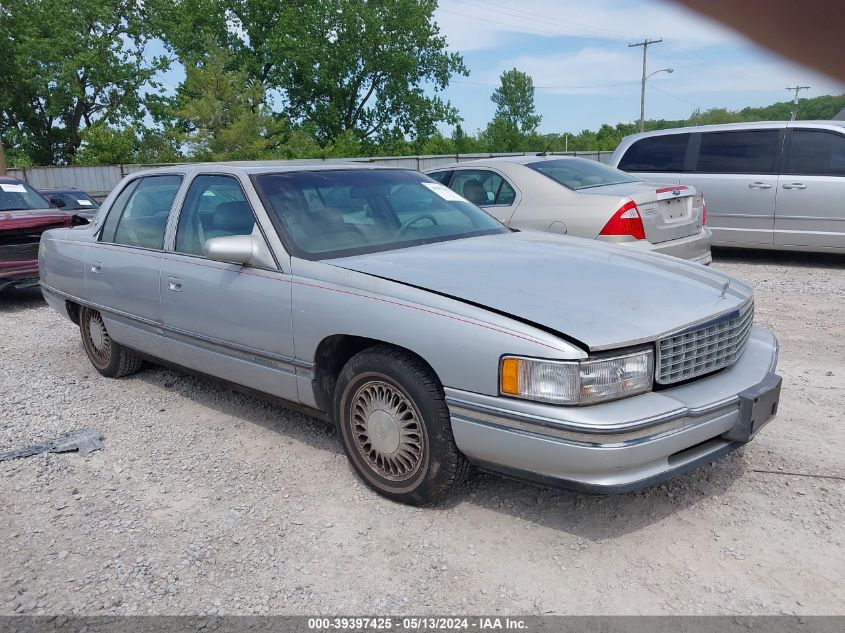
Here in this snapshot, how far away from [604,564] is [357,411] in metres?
1.28

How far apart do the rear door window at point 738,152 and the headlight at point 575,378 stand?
7171 millimetres

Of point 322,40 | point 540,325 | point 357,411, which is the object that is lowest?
point 357,411

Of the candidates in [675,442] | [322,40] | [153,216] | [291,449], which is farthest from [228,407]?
[322,40]

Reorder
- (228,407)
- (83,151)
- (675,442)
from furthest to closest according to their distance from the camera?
1. (83,151)
2. (228,407)
3. (675,442)

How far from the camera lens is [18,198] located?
9312 mm

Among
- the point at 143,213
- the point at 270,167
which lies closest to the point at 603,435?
the point at 270,167

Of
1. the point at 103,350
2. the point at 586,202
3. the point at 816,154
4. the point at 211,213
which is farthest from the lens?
the point at 816,154

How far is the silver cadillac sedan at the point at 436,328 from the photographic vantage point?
275 centimetres

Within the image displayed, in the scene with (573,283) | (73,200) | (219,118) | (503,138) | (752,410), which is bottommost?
(752,410)

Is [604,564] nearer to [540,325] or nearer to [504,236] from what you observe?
[540,325]

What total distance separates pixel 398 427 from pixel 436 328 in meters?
0.54

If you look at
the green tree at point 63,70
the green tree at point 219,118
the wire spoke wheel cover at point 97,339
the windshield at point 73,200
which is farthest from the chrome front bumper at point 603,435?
the green tree at point 63,70

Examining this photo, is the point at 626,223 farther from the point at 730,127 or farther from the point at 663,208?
the point at 730,127

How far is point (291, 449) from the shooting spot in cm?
405
